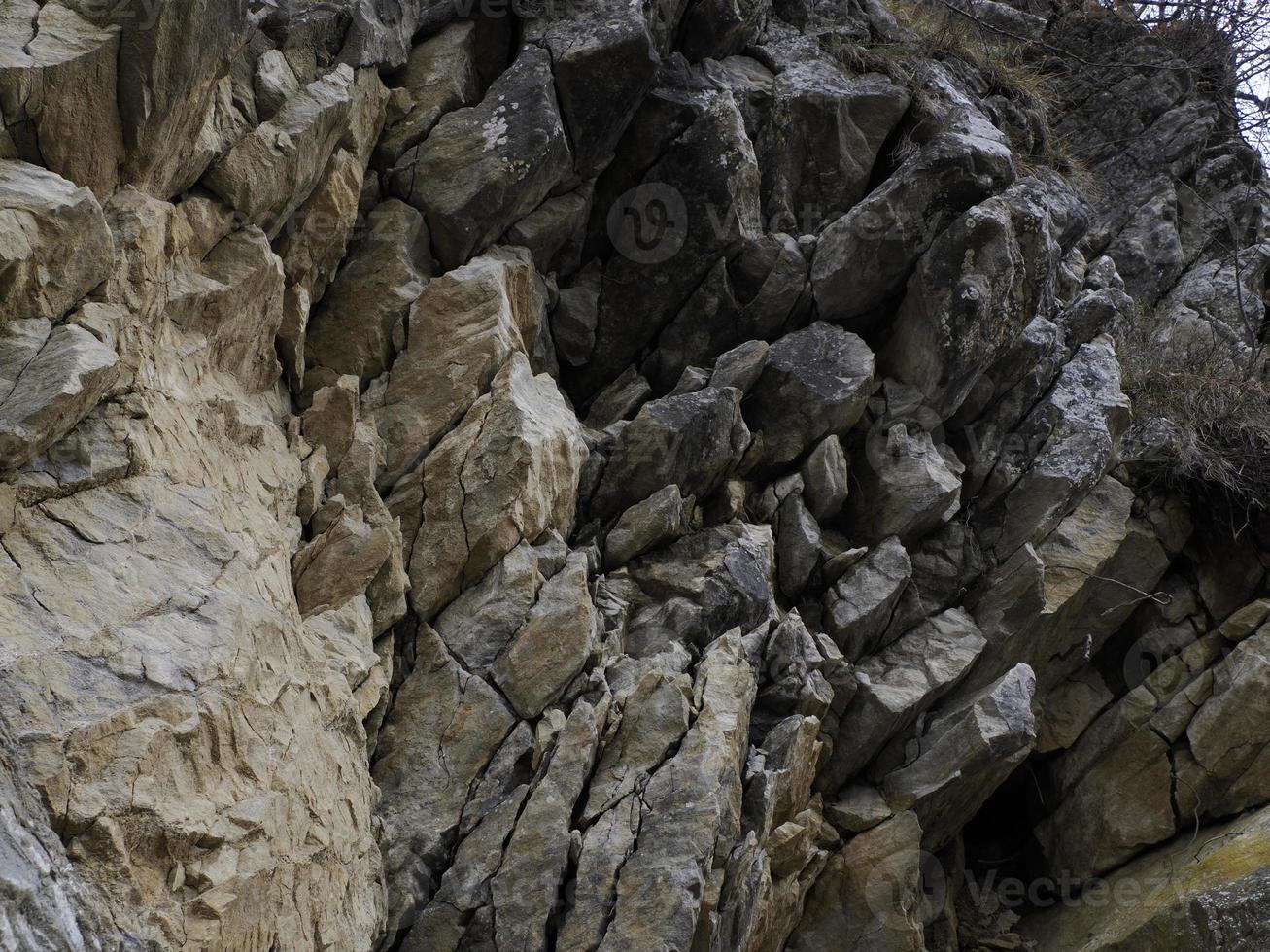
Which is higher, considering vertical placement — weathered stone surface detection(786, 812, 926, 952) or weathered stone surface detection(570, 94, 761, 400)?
weathered stone surface detection(570, 94, 761, 400)

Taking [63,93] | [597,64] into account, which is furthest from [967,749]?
[63,93]

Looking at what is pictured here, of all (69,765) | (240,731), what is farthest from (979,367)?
(69,765)

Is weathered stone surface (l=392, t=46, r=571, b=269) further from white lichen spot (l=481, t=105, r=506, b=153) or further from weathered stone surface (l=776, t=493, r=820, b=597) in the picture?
weathered stone surface (l=776, t=493, r=820, b=597)

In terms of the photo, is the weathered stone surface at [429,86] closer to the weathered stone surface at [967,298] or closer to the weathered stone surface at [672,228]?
the weathered stone surface at [672,228]

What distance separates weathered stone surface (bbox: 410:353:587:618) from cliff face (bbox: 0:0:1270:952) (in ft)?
0.12

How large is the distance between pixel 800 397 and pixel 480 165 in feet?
12.9

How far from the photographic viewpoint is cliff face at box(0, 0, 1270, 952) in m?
5.89

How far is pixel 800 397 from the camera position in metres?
10.5

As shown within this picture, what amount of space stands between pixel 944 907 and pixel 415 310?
8.56m

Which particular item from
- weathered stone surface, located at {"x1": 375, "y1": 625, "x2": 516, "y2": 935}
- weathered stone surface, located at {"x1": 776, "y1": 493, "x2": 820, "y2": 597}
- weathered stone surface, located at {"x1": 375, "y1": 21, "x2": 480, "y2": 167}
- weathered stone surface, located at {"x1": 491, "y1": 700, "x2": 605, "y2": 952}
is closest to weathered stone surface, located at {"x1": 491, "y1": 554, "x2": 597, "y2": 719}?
weathered stone surface, located at {"x1": 375, "y1": 625, "x2": 516, "y2": 935}

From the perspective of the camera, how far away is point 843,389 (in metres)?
10.6

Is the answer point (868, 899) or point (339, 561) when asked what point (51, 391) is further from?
point (868, 899)

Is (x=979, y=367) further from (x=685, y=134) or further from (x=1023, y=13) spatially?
(x=1023, y=13)

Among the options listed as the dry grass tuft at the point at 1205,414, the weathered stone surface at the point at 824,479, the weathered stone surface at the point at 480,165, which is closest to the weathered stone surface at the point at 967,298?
the weathered stone surface at the point at 824,479
